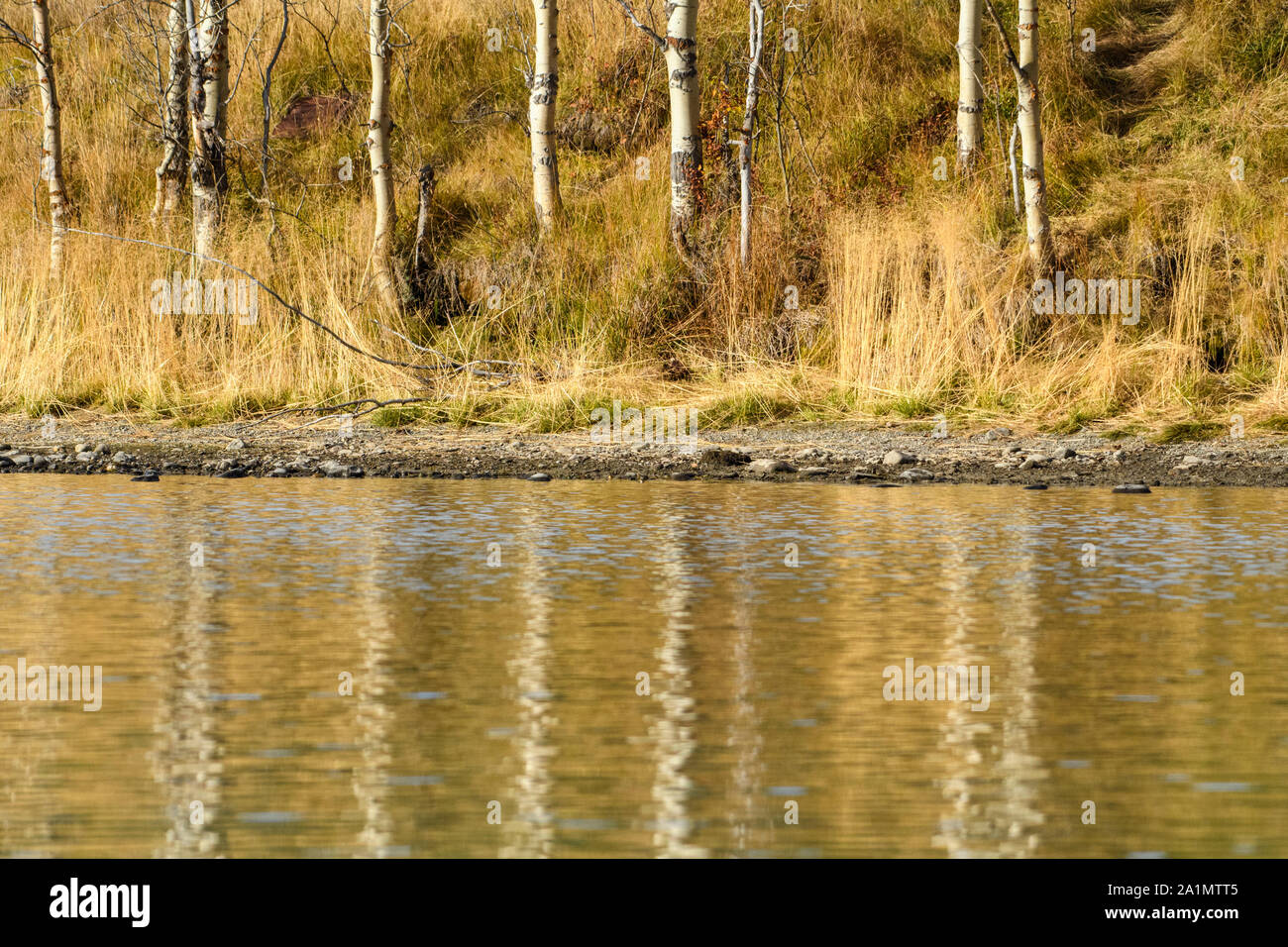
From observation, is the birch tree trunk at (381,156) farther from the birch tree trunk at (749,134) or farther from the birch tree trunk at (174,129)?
the birch tree trunk at (749,134)

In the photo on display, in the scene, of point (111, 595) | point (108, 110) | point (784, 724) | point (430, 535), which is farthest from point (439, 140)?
point (784, 724)

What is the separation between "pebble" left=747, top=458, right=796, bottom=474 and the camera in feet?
37.1

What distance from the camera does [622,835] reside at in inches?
148

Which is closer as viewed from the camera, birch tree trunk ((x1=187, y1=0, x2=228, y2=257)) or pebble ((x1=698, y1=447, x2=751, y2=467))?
pebble ((x1=698, y1=447, x2=751, y2=467))

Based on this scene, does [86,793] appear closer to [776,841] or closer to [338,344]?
[776,841]

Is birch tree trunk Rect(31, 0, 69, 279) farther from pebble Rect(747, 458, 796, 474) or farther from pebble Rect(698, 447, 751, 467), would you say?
pebble Rect(747, 458, 796, 474)

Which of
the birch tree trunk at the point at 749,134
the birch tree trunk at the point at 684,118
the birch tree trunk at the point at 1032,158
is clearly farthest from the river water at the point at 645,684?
the birch tree trunk at the point at 684,118

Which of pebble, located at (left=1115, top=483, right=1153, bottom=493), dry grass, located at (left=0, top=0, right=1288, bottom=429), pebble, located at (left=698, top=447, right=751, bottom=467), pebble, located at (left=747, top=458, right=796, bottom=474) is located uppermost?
dry grass, located at (left=0, top=0, right=1288, bottom=429)

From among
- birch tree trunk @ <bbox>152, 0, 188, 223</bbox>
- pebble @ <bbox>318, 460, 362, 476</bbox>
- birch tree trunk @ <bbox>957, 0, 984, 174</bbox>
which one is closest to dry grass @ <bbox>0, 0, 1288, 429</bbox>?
birch tree trunk @ <bbox>957, 0, 984, 174</bbox>

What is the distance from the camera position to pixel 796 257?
15008 millimetres

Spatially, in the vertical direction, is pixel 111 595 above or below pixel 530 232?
below

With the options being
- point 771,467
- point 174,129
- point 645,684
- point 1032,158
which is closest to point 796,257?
point 1032,158

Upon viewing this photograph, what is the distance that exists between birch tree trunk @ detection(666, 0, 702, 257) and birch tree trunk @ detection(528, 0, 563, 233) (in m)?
1.16

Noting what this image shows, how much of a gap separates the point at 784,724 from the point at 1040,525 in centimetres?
442
